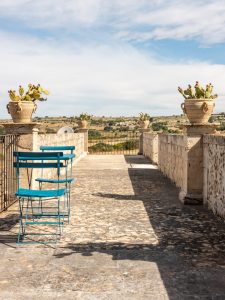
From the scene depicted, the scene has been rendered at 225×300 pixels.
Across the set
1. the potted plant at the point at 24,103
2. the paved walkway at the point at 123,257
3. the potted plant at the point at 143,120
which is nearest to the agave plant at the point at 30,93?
the potted plant at the point at 24,103

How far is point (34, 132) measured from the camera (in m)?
8.61

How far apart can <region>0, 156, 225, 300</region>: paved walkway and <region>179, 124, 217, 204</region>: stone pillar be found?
565 millimetres

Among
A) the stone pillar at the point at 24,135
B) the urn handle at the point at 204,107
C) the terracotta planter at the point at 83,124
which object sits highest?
the urn handle at the point at 204,107

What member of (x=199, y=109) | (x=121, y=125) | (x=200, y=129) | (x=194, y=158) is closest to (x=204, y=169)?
(x=194, y=158)

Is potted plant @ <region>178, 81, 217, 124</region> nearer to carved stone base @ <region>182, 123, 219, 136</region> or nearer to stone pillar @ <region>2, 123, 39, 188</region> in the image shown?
carved stone base @ <region>182, 123, 219, 136</region>

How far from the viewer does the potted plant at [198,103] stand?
796cm

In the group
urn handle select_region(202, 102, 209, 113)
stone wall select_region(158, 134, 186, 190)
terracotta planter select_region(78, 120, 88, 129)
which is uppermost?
urn handle select_region(202, 102, 209, 113)

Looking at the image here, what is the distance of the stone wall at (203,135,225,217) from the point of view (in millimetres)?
6656

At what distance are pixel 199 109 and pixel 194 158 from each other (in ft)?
3.35

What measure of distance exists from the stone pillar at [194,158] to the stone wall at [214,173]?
0.47 ft

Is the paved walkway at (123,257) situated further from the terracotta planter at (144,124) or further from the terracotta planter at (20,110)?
the terracotta planter at (144,124)

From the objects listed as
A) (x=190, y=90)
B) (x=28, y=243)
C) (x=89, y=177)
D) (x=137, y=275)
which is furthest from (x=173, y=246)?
(x=89, y=177)

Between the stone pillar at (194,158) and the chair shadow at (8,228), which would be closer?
the chair shadow at (8,228)

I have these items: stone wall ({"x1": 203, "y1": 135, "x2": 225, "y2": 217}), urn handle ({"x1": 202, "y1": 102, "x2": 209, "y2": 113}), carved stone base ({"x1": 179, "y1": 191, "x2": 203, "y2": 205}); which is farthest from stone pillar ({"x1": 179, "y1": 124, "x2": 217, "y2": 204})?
urn handle ({"x1": 202, "y1": 102, "x2": 209, "y2": 113})
